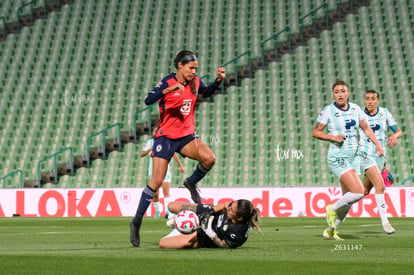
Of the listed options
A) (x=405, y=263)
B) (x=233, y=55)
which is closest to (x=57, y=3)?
(x=233, y=55)

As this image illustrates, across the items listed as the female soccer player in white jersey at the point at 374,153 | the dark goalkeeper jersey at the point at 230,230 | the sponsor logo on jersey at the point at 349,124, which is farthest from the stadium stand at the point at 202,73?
the dark goalkeeper jersey at the point at 230,230

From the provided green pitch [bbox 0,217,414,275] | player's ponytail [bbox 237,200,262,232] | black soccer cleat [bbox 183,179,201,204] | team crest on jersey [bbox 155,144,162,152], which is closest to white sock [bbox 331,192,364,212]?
green pitch [bbox 0,217,414,275]

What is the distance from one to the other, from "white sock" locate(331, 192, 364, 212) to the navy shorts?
249cm

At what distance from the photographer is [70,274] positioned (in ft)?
21.5

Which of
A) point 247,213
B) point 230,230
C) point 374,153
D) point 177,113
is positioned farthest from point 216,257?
point 374,153

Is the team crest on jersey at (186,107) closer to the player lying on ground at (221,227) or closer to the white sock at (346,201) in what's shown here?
the player lying on ground at (221,227)

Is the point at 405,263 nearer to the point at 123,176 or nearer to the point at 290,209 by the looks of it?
the point at 290,209

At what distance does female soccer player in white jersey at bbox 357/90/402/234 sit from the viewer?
12.4 meters

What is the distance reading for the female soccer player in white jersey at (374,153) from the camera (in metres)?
12.4

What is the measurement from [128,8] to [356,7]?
8396mm

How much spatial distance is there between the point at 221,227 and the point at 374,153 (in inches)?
192

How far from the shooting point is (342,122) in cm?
1130

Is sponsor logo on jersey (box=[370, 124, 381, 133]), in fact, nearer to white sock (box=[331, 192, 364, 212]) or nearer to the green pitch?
white sock (box=[331, 192, 364, 212])

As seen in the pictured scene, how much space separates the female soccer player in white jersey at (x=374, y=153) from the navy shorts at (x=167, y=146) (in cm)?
295
